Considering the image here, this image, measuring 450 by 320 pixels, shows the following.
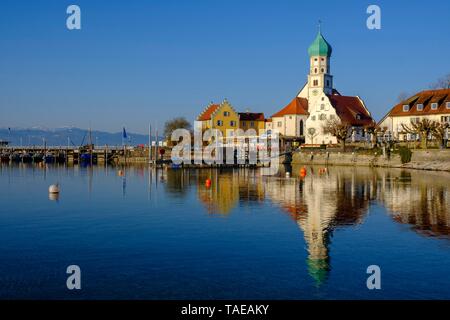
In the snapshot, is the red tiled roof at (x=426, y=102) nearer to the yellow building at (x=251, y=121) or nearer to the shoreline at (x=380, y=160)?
the shoreline at (x=380, y=160)

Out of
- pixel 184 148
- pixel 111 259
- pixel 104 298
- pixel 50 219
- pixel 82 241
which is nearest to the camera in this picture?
pixel 104 298

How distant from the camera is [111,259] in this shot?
20422 mm

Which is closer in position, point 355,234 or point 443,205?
point 355,234

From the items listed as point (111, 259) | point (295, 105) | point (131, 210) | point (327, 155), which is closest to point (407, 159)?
point (327, 155)

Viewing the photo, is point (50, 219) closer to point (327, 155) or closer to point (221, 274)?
point (221, 274)

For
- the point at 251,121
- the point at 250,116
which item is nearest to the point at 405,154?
the point at 251,121

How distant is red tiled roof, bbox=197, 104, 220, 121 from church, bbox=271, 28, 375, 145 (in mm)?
13742

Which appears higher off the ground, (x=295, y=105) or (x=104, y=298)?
(x=295, y=105)

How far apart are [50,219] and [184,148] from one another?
82.6 meters

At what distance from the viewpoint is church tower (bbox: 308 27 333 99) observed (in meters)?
119

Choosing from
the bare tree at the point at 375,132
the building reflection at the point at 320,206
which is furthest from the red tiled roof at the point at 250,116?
the building reflection at the point at 320,206

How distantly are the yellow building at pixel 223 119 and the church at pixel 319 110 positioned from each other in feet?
29.0

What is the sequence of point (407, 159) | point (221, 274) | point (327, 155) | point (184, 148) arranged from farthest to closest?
point (184, 148) → point (327, 155) → point (407, 159) → point (221, 274)
